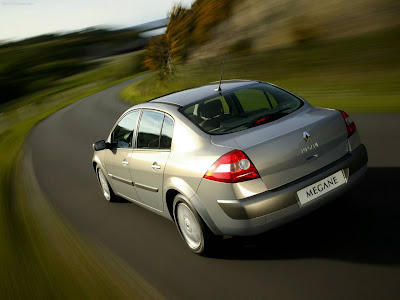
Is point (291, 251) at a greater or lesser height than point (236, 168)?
lesser

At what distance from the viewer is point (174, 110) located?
14.5ft

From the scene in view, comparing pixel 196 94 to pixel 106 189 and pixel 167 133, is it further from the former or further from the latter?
pixel 106 189

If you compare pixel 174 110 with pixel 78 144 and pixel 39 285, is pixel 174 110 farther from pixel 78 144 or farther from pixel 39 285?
pixel 78 144

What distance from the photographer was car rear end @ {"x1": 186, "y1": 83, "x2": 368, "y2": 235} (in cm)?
350

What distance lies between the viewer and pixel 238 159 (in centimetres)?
351

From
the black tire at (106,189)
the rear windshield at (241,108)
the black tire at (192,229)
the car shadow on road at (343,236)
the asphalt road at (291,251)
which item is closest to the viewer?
the asphalt road at (291,251)

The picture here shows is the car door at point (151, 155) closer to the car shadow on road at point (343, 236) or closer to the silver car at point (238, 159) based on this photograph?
the silver car at point (238, 159)

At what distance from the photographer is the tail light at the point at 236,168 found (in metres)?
3.49

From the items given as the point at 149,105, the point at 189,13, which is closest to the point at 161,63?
the point at 189,13

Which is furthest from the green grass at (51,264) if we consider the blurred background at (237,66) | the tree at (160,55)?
the tree at (160,55)

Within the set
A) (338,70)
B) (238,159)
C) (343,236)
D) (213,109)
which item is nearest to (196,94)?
(213,109)

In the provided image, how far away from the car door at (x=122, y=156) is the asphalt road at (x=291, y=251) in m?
0.44

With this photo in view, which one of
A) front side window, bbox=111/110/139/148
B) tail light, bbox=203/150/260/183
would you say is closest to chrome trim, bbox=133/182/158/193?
front side window, bbox=111/110/139/148

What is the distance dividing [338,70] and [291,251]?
11.7m
